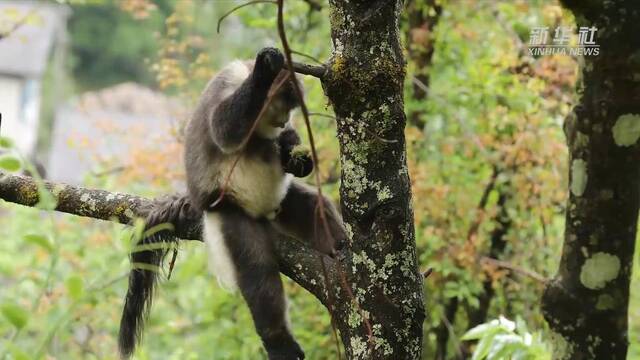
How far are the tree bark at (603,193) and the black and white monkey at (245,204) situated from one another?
4.78 ft

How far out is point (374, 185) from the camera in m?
2.74

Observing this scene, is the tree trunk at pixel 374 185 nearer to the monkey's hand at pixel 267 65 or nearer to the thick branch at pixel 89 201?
the monkey's hand at pixel 267 65

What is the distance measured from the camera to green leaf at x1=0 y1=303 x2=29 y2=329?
1.53 m

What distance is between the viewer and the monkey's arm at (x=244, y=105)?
3.25m

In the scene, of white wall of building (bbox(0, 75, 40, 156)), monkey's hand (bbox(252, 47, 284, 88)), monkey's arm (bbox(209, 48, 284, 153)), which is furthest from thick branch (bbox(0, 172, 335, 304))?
white wall of building (bbox(0, 75, 40, 156))

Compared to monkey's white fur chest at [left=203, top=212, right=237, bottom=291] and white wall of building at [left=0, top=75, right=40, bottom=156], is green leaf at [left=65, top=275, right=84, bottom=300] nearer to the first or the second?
monkey's white fur chest at [left=203, top=212, right=237, bottom=291]

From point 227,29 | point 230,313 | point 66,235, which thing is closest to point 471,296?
Result: point 230,313

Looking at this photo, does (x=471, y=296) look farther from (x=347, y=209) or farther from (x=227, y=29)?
(x=227, y=29)

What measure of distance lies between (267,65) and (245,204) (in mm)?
980

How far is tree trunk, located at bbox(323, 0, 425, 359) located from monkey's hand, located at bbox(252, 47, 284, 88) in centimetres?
54

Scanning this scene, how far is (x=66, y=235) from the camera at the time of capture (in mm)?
8531

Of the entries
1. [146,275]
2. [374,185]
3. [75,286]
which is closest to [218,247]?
[146,275]

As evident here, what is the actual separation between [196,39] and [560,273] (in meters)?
5.48

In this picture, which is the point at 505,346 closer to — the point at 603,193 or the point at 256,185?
the point at 603,193
